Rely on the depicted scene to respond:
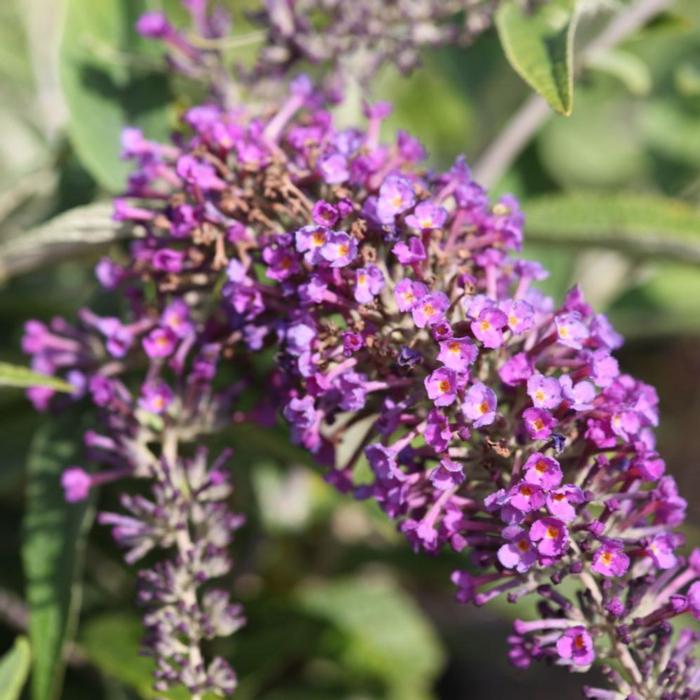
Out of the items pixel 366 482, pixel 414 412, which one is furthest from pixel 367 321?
pixel 366 482

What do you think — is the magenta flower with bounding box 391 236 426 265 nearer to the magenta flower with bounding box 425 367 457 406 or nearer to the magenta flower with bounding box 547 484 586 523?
the magenta flower with bounding box 425 367 457 406

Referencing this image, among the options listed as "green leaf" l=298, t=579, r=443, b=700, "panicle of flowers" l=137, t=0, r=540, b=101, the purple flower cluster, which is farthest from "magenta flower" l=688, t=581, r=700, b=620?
"green leaf" l=298, t=579, r=443, b=700

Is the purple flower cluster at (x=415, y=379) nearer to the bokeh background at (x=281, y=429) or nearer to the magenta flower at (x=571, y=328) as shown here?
the magenta flower at (x=571, y=328)

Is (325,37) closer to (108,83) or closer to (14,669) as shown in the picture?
(108,83)

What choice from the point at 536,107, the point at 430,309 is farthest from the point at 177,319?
the point at 536,107

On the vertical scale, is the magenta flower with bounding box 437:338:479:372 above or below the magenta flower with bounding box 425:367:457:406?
above

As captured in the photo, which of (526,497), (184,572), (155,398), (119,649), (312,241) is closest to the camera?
(526,497)

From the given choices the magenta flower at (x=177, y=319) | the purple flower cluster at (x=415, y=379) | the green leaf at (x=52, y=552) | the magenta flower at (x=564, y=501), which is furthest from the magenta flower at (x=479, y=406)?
the green leaf at (x=52, y=552)
